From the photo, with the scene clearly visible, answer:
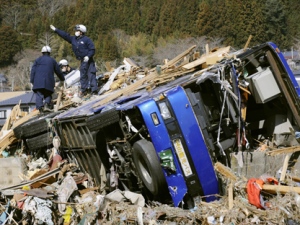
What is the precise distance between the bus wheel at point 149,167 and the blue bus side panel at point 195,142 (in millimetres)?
508

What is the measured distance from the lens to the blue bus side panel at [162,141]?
6.61 m

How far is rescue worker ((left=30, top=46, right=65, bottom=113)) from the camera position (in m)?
10.6

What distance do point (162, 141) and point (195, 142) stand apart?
0.44m

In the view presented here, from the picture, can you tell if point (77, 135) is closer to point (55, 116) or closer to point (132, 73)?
point (55, 116)

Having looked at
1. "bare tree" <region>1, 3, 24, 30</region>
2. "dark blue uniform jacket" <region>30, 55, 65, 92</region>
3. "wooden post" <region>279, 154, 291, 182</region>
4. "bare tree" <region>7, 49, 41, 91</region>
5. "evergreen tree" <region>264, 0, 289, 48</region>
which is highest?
"bare tree" <region>1, 3, 24, 30</region>

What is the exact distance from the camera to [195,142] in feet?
21.6

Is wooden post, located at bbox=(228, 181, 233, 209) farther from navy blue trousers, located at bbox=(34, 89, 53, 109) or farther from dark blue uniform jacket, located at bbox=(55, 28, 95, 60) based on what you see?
navy blue trousers, located at bbox=(34, 89, 53, 109)

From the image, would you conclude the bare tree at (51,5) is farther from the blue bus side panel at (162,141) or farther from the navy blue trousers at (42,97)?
the blue bus side panel at (162,141)

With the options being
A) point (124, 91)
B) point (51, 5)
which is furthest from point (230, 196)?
point (51, 5)

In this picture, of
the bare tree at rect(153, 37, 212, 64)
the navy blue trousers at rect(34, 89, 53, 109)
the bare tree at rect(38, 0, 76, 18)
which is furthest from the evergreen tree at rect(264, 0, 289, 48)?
the navy blue trousers at rect(34, 89, 53, 109)

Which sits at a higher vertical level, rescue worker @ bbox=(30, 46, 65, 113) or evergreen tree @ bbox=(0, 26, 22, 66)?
evergreen tree @ bbox=(0, 26, 22, 66)

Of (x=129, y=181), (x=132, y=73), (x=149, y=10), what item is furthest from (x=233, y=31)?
(x=129, y=181)

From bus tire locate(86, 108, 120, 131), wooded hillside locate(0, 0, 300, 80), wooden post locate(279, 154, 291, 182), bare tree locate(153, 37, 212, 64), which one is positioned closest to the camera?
wooden post locate(279, 154, 291, 182)

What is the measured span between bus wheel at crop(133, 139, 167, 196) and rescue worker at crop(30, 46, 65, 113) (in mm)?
4084
